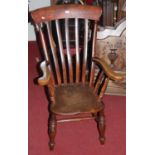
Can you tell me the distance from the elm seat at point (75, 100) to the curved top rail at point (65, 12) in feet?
1.70

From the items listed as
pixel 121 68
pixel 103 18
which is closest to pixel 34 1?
pixel 103 18

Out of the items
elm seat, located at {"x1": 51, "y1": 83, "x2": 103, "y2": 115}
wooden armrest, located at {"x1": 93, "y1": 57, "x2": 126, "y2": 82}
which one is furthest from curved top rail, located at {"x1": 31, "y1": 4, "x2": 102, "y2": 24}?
elm seat, located at {"x1": 51, "y1": 83, "x2": 103, "y2": 115}

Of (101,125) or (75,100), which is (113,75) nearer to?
(75,100)

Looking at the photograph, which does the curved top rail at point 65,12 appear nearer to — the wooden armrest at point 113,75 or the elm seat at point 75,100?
the wooden armrest at point 113,75

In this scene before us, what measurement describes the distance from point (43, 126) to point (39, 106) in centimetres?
35

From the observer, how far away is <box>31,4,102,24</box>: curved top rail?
195cm

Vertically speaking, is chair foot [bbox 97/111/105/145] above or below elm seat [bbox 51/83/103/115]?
below

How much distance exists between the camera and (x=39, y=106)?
2686 mm

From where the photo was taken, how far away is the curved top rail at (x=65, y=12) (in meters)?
1.95

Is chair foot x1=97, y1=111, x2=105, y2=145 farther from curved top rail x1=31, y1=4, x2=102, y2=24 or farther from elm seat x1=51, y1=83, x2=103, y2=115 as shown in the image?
curved top rail x1=31, y1=4, x2=102, y2=24

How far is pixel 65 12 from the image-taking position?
1978 mm

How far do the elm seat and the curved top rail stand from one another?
0.52 m

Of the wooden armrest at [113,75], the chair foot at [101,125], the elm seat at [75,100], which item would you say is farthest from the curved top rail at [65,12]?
the chair foot at [101,125]
